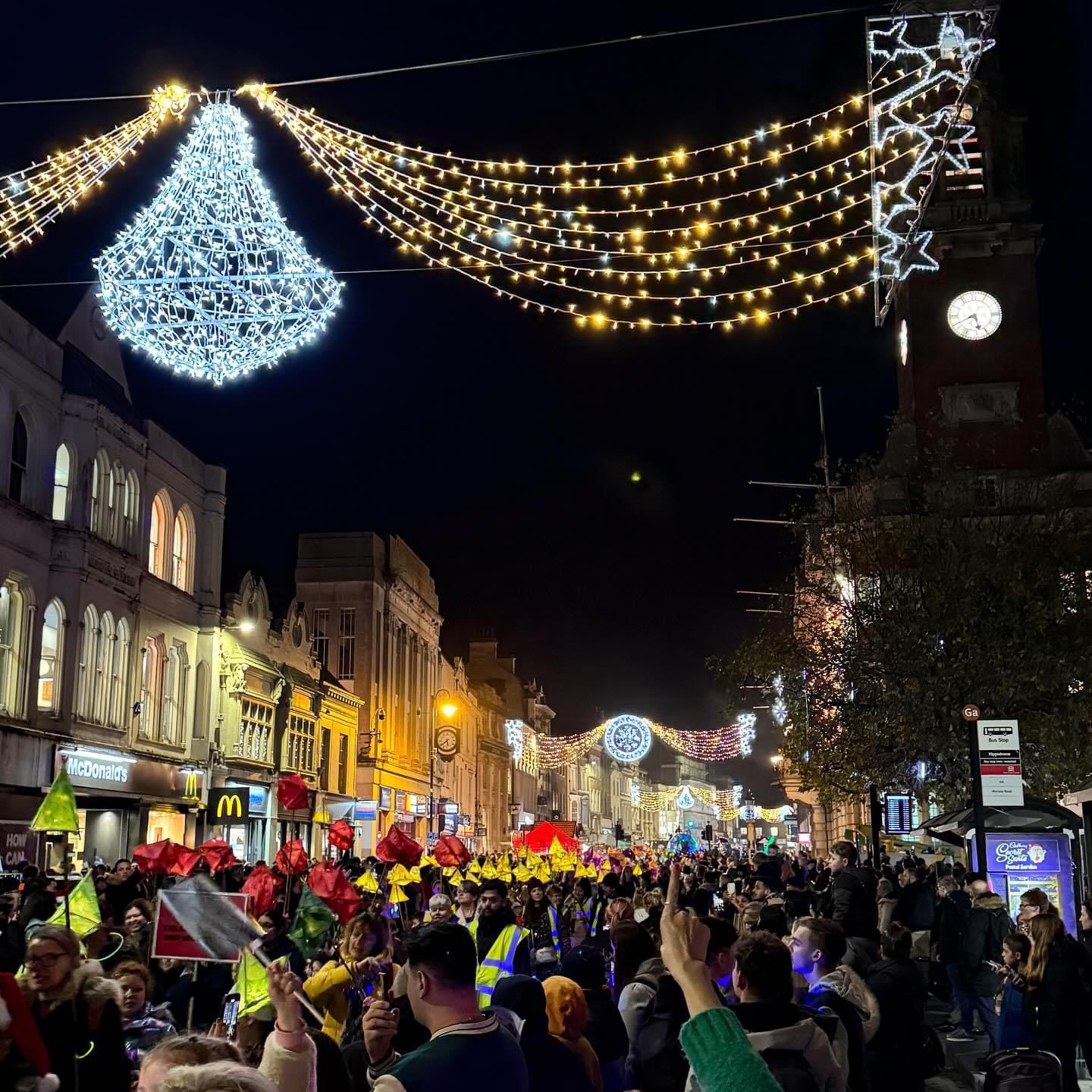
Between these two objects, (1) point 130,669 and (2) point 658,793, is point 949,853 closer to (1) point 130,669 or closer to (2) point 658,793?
(1) point 130,669

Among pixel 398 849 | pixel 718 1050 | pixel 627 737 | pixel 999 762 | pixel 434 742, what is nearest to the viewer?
pixel 718 1050

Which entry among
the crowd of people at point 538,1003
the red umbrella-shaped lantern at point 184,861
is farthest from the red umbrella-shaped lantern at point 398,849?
the crowd of people at point 538,1003

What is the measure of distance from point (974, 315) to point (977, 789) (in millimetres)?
36213

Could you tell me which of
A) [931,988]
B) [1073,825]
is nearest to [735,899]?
[931,988]

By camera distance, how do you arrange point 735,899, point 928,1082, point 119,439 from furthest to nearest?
point 119,439 → point 735,899 → point 928,1082

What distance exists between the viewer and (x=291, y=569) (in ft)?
203

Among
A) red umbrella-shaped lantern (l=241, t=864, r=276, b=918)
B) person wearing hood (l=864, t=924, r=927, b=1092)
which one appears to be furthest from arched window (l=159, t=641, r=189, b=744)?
person wearing hood (l=864, t=924, r=927, b=1092)

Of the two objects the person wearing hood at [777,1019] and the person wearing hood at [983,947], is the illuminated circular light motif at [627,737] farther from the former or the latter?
the person wearing hood at [777,1019]

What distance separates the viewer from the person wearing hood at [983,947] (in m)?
14.8

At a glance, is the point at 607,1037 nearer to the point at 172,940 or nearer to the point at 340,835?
the point at 172,940

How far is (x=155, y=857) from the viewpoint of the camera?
17938mm

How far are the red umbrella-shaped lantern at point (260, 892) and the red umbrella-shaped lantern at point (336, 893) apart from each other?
1.47 metres

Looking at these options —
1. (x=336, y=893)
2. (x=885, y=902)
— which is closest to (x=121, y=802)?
(x=885, y=902)

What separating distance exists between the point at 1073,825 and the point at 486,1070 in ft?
57.5
